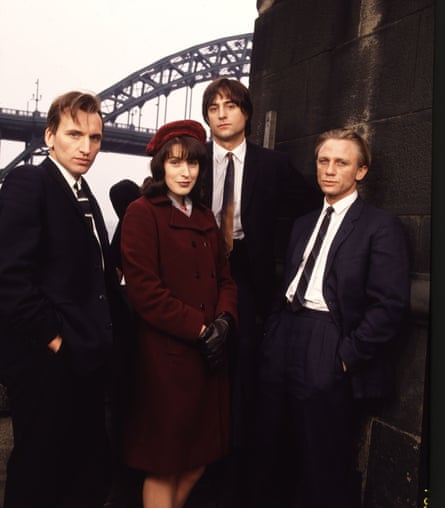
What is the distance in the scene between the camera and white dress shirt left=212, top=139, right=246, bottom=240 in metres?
2.25

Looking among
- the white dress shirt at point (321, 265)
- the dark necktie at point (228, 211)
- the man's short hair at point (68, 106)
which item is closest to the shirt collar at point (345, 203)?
the white dress shirt at point (321, 265)

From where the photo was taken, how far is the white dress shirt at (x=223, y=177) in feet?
7.39

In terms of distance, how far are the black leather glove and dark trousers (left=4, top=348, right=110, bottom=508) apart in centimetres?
36

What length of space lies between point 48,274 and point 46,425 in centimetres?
46

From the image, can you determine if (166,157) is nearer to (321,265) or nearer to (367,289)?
(321,265)

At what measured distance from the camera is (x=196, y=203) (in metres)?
2.00

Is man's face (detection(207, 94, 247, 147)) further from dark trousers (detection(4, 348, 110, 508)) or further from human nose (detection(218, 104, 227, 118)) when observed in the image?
dark trousers (detection(4, 348, 110, 508))

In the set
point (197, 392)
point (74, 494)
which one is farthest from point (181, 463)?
point (74, 494)

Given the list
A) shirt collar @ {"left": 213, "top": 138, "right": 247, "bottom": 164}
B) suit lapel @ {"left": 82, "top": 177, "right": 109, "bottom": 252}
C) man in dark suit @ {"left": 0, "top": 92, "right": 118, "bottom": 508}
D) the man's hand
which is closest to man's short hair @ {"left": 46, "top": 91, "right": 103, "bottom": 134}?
man in dark suit @ {"left": 0, "top": 92, "right": 118, "bottom": 508}

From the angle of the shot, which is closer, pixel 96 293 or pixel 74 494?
pixel 96 293

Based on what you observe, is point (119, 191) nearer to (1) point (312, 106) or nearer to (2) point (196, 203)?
(2) point (196, 203)

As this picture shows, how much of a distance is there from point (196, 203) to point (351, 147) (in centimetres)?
64

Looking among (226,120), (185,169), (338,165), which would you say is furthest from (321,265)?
(226,120)

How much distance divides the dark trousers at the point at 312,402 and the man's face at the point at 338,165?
51 cm
